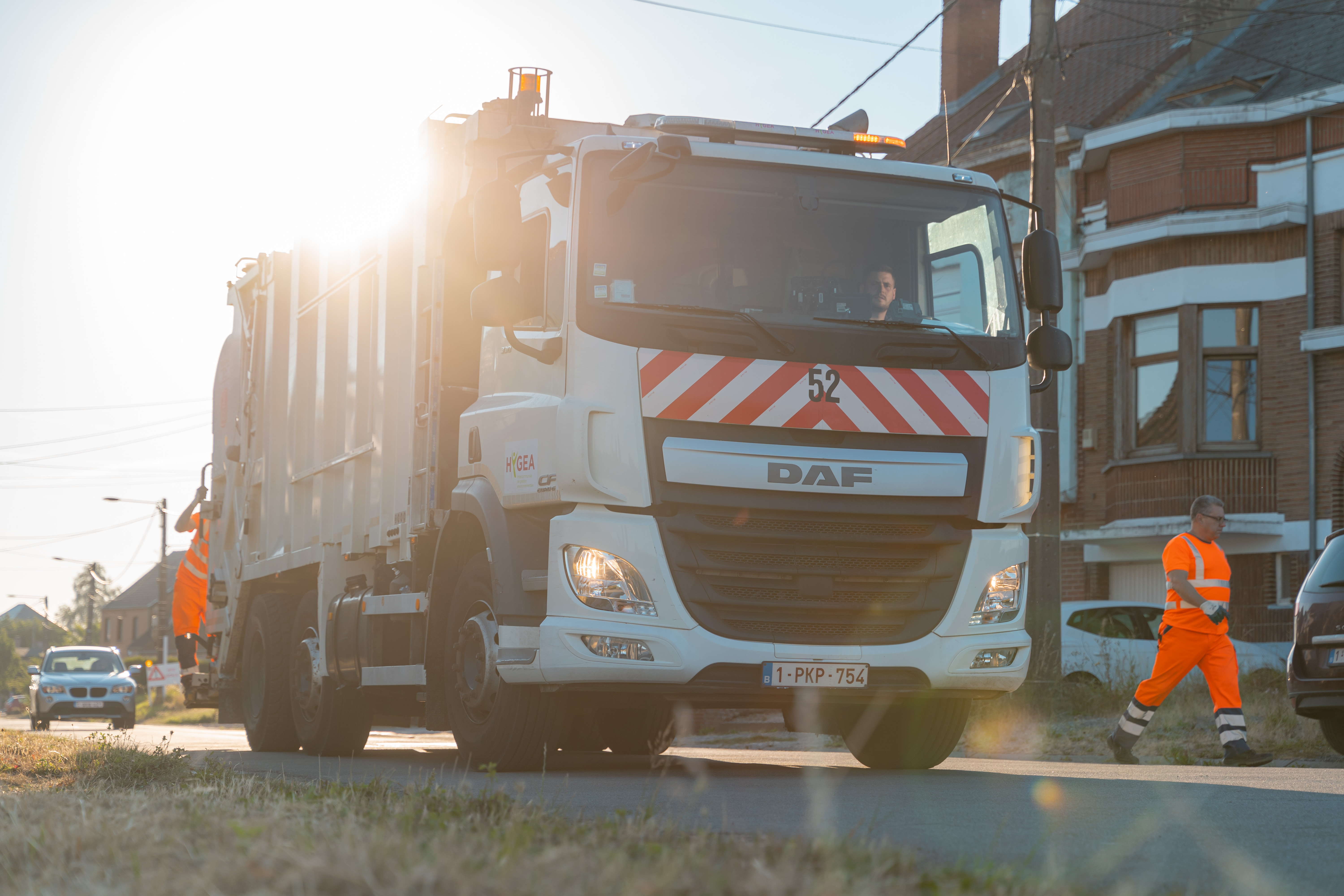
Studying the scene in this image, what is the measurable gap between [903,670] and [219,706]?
288 inches

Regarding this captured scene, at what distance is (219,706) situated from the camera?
43.9 ft

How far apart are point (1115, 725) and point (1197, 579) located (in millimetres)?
2547

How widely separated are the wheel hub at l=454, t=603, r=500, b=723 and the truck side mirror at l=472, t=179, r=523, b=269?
1709 millimetres

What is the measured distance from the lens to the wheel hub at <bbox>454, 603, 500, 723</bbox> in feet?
26.4

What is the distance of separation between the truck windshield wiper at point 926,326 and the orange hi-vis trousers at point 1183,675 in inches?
129

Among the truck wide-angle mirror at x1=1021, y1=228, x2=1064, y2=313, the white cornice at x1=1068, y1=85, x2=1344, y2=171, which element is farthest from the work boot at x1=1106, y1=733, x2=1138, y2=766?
the white cornice at x1=1068, y1=85, x2=1344, y2=171

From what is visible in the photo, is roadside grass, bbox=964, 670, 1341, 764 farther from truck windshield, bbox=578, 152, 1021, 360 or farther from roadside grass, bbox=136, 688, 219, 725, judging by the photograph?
roadside grass, bbox=136, 688, 219, 725

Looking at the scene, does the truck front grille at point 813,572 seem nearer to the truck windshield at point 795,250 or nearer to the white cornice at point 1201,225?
the truck windshield at point 795,250

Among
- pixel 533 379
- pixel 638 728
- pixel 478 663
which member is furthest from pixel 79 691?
pixel 533 379

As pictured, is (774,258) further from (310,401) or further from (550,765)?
(310,401)

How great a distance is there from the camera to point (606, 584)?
754 cm

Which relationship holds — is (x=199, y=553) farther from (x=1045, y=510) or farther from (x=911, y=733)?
(x=911, y=733)

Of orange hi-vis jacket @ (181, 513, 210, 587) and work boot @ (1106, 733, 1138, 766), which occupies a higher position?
orange hi-vis jacket @ (181, 513, 210, 587)

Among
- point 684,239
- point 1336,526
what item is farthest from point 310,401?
point 1336,526
